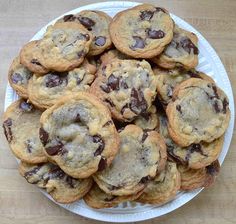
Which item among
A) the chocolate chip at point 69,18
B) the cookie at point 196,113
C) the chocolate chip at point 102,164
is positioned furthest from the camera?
the chocolate chip at point 69,18

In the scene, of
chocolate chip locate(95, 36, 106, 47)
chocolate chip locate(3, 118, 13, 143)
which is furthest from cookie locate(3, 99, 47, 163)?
chocolate chip locate(95, 36, 106, 47)

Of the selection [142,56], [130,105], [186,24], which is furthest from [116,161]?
[186,24]

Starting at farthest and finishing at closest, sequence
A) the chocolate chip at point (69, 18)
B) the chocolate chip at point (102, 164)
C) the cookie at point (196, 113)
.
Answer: the chocolate chip at point (69, 18)
the cookie at point (196, 113)
the chocolate chip at point (102, 164)

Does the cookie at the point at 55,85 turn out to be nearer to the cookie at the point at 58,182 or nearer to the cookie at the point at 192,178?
the cookie at the point at 58,182

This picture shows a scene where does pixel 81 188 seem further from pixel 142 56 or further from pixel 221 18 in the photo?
pixel 221 18

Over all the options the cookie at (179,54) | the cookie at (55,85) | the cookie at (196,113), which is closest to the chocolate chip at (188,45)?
the cookie at (179,54)

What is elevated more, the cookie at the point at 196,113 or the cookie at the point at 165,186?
the cookie at the point at 196,113

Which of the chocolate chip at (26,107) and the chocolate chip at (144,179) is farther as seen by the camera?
the chocolate chip at (26,107)
